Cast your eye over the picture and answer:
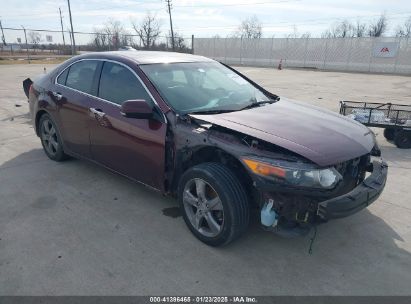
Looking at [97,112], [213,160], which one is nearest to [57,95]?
[97,112]

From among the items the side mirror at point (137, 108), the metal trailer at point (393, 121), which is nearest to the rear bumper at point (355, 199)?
the side mirror at point (137, 108)

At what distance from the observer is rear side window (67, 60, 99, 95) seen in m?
4.02

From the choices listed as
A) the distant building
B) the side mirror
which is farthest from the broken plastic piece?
the distant building

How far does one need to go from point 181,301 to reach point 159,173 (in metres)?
1.26

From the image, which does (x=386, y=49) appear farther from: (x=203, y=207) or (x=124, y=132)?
(x=203, y=207)

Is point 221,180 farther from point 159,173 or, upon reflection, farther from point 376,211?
point 376,211

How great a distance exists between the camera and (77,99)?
4.07m

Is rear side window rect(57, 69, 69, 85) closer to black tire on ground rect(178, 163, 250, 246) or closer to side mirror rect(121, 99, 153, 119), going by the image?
side mirror rect(121, 99, 153, 119)

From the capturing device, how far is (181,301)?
2398 mm

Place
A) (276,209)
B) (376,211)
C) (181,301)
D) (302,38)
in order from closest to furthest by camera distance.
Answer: (181,301) → (276,209) → (376,211) → (302,38)

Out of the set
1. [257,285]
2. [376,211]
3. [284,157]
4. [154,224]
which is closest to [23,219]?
[154,224]

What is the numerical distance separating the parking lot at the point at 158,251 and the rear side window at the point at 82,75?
1.20 meters

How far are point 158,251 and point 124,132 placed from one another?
4.20 feet

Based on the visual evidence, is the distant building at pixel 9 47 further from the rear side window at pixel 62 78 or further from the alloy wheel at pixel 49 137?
the rear side window at pixel 62 78
